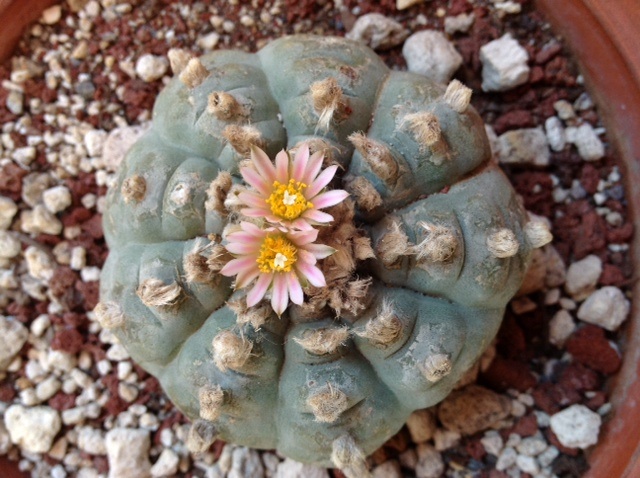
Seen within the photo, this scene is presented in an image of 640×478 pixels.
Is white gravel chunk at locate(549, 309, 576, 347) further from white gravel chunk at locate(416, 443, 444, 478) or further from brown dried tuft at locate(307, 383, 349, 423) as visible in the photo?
brown dried tuft at locate(307, 383, 349, 423)

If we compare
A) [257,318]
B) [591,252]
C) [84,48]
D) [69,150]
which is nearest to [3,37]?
[84,48]

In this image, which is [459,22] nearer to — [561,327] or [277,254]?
[561,327]

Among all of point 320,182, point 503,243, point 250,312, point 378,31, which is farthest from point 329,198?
point 378,31

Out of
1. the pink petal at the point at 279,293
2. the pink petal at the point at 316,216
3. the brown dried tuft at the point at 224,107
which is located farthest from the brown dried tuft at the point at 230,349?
the brown dried tuft at the point at 224,107

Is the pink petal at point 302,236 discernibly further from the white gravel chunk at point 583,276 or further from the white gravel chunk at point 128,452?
the white gravel chunk at point 583,276

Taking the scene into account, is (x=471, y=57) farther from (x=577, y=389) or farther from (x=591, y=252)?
(x=577, y=389)
